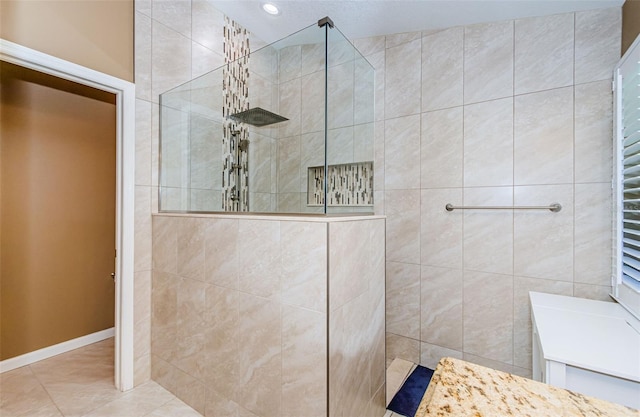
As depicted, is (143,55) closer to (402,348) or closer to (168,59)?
(168,59)

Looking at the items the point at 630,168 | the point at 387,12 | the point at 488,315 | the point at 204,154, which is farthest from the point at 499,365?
the point at 387,12

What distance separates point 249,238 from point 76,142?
2085 millimetres

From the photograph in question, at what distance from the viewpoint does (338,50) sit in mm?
1521

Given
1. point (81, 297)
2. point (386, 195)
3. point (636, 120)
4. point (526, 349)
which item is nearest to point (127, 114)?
point (81, 297)

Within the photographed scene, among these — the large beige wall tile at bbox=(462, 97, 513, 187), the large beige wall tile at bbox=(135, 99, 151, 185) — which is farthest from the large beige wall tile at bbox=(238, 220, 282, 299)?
the large beige wall tile at bbox=(462, 97, 513, 187)

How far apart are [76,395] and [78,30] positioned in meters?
2.17

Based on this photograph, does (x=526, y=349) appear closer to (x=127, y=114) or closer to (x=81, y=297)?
(x=127, y=114)

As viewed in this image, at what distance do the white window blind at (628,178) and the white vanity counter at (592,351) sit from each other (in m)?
0.16

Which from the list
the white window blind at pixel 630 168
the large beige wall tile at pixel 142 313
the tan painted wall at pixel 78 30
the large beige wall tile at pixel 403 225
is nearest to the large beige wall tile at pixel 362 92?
the large beige wall tile at pixel 403 225

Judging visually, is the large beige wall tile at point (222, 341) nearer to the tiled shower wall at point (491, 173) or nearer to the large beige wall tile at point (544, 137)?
the tiled shower wall at point (491, 173)

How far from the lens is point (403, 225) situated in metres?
2.36

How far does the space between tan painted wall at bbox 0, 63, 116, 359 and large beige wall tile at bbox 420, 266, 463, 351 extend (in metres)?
2.78

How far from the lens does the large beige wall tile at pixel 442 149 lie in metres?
2.14

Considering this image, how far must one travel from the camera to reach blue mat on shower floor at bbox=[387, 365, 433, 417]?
1.78m
